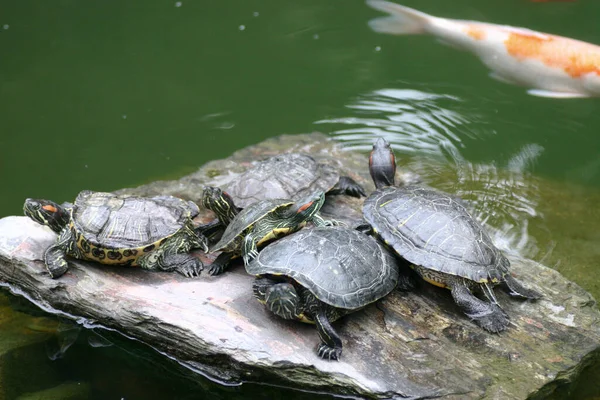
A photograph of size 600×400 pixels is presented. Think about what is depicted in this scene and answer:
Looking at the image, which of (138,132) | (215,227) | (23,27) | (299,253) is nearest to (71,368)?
(215,227)

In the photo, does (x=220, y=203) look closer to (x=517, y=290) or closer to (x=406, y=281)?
(x=406, y=281)

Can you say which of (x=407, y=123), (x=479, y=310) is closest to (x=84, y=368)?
(x=479, y=310)

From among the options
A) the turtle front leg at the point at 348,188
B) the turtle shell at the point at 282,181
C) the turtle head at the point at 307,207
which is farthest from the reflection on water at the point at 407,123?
the turtle head at the point at 307,207

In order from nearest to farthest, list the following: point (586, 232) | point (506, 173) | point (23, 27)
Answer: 1. point (586, 232)
2. point (506, 173)
3. point (23, 27)

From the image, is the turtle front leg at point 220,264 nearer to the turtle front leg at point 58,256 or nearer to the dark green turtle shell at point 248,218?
the dark green turtle shell at point 248,218

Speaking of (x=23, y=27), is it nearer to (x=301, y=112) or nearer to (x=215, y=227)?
(x=301, y=112)

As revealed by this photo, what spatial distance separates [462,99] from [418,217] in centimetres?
385

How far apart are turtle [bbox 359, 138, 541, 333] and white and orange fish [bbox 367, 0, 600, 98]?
10.1 feet

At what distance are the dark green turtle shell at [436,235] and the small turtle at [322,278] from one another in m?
0.22

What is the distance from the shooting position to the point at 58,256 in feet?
13.0

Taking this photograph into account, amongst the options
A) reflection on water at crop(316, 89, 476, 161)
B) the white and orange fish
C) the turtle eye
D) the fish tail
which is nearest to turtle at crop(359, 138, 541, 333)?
the turtle eye

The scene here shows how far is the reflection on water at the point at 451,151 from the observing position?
5.32 metres

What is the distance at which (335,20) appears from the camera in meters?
9.37

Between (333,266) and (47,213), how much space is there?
1969 mm
